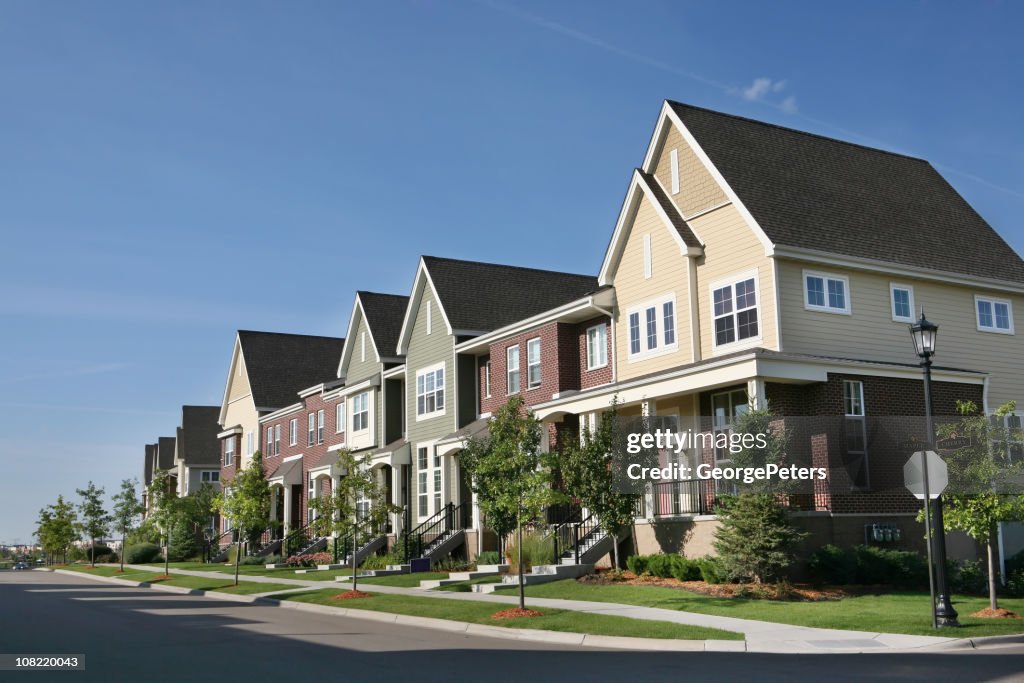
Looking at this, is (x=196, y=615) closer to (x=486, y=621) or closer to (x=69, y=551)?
(x=486, y=621)

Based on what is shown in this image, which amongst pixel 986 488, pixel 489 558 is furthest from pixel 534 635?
pixel 489 558

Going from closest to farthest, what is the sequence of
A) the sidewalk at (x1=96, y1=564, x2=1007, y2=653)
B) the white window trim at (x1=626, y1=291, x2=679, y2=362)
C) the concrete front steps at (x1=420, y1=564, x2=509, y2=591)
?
the sidewalk at (x1=96, y1=564, x2=1007, y2=653) → the white window trim at (x1=626, y1=291, x2=679, y2=362) → the concrete front steps at (x1=420, y1=564, x2=509, y2=591)

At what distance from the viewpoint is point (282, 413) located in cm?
5584

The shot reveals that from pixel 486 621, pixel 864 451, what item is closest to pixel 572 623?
pixel 486 621

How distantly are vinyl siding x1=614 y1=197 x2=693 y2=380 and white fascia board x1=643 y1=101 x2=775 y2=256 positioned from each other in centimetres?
176

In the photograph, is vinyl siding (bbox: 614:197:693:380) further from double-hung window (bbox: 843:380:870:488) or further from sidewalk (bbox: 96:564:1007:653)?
sidewalk (bbox: 96:564:1007:653)

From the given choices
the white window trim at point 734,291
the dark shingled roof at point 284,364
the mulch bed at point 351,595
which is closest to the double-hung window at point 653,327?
the white window trim at point 734,291

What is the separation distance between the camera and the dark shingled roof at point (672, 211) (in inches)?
1070

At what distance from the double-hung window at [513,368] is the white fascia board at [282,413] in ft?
71.6

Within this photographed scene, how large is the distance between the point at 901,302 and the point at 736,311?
509 cm

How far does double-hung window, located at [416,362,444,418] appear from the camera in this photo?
3850cm

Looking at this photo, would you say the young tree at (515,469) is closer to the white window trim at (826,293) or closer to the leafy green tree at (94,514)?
the white window trim at (826,293)

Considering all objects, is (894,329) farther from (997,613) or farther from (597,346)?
(997,613)

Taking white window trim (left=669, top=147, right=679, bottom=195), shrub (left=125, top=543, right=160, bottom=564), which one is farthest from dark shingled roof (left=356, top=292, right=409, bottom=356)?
shrub (left=125, top=543, right=160, bottom=564)
